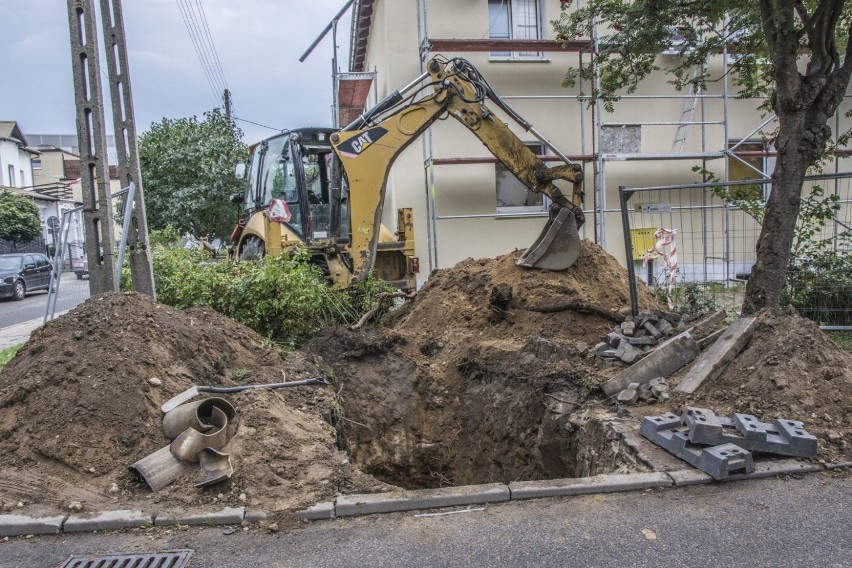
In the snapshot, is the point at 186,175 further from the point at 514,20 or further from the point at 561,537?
the point at 561,537

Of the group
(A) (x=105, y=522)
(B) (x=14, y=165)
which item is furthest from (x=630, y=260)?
(B) (x=14, y=165)

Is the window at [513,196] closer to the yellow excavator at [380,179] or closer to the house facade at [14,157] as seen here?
the yellow excavator at [380,179]

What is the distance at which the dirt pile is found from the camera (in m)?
6.05

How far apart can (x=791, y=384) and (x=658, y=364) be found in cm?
113

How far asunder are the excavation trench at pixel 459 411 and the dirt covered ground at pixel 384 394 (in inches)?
0.6

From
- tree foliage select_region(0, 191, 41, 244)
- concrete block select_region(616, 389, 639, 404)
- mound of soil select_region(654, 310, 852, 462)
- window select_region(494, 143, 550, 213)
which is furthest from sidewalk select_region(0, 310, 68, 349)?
tree foliage select_region(0, 191, 41, 244)

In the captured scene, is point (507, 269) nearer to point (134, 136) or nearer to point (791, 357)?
point (791, 357)

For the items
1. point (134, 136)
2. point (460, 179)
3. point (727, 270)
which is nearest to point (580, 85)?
point (460, 179)

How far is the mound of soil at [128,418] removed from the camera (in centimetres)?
394

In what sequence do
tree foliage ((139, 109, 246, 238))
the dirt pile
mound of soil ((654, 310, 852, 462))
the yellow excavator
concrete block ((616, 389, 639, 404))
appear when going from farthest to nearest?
tree foliage ((139, 109, 246, 238))
the yellow excavator
the dirt pile
concrete block ((616, 389, 639, 404))
mound of soil ((654, 310, 852, 462))

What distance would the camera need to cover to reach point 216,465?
407cm

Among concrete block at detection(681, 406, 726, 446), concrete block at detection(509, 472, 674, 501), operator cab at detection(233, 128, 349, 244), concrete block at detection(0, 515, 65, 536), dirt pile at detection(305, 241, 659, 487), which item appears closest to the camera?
concrete block at detection(0, 515, 65, 536)

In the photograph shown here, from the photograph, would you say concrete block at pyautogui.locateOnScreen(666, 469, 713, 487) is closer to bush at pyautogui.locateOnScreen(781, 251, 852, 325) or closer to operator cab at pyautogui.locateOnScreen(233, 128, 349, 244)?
bush at pyautogui.locateOnScreen(781, 251, 852, 325)

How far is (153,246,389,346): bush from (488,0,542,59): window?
8.15m
